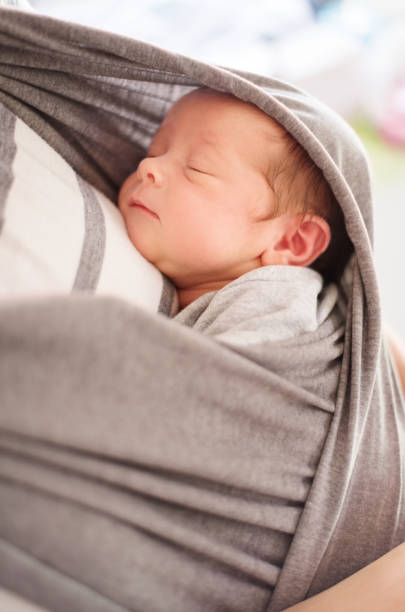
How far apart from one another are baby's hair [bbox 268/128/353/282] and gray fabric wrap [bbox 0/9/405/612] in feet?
0.16

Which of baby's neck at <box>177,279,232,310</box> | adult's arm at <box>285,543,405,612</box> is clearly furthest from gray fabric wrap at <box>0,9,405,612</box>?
baby's neck at <box>177,279,232,310</box>

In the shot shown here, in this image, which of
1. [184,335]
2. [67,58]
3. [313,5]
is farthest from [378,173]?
[184,335]

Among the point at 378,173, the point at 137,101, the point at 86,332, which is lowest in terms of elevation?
the point at 378,173

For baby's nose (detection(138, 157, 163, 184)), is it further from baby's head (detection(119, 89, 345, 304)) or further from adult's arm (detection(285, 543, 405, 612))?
adult's arm (detection(285, 543, 405, 612))

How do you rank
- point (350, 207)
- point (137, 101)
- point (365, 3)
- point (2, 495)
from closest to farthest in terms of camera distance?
point (2, 495), point (350, 207), point (137, 101), point (365, 3)

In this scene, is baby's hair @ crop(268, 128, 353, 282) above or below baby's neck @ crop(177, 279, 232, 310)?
above

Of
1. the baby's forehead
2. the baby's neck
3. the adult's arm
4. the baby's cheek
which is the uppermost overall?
the baby's forehead

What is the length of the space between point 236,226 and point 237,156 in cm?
12

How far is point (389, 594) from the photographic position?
75 centimetres

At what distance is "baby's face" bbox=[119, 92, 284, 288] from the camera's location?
3.06ft

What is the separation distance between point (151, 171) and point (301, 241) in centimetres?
29

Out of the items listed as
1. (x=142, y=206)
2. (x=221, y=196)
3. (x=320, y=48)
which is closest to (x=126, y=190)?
(x=142, y=206)

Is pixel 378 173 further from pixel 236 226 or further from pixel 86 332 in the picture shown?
pixel 86 332

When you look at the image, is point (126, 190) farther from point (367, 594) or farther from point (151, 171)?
point (367, 594)
